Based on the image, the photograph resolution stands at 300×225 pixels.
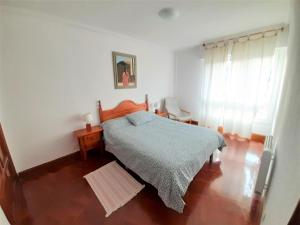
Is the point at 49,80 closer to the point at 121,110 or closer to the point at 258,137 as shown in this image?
the point at 121,110

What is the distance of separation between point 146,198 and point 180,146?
81cm

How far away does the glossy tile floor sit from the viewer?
144 cm

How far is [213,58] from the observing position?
340 centimetres

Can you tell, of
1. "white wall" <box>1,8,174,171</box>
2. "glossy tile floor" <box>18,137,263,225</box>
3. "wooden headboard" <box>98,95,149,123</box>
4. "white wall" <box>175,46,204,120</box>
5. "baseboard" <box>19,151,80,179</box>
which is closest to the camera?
"glossy tile floor" <box>18,137,263,225</box>

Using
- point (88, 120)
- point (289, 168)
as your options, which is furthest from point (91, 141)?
point (289, 168)

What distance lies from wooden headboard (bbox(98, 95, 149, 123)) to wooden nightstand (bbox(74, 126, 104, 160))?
0.31 metres

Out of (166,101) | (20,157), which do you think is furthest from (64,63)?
(166,101)

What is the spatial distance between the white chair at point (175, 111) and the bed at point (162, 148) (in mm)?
936

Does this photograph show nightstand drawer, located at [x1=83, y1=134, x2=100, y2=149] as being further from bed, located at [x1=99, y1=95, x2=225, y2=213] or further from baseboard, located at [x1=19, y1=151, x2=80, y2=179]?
baseboard, located at [x1=19, y1=151, x2=80, y2=179]

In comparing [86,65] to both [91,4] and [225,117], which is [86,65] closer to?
[91,4]

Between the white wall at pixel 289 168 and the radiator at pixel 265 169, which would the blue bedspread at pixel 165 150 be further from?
the white wall at pixel 289 168

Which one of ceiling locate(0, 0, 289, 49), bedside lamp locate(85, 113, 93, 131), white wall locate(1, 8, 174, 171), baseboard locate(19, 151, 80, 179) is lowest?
baseboard locate(19, 151, 80, 179)

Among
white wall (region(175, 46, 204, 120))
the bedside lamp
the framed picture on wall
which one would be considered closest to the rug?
the bedside lamp

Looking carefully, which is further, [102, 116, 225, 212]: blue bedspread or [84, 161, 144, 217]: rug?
[84, 161, 144, 217]: rug
